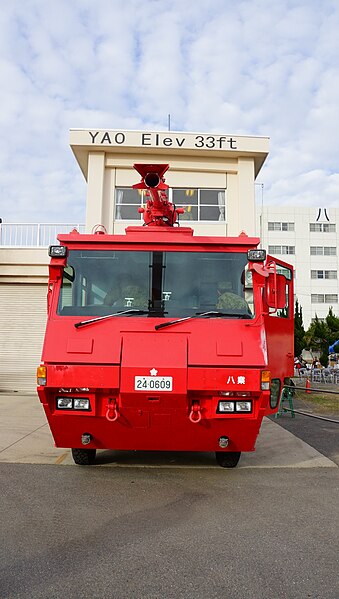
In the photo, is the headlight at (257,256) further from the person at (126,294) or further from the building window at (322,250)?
the building window at (322,250)

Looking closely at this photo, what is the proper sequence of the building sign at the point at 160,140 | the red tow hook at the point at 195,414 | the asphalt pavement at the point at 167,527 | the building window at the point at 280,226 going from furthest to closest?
the building window at the point at 280,226, the building sign at the point at 160,140, the red tow hook at the point at 195,414, the asphalt pavement at the point at 167,527

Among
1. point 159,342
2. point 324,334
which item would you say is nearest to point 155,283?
point 159,342

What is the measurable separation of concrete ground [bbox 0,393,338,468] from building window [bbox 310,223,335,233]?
48.2m

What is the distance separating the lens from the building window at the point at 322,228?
54125 millimetres

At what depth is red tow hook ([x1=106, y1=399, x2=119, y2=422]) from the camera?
16.1 ft

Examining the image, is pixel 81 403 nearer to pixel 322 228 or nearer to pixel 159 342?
pixel 159 342

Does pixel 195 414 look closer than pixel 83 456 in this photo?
Yes

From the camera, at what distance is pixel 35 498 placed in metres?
4.90

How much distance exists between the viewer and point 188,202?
1603cm

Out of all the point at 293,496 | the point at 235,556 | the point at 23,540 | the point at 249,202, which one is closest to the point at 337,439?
the point at 293,496

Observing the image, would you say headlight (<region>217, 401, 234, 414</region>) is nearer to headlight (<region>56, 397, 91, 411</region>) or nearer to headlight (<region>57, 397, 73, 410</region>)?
headlight (<region>56, 397, 91, 411</region>)

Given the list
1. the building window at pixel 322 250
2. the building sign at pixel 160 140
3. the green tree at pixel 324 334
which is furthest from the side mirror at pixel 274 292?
the building window at pixel 322 250

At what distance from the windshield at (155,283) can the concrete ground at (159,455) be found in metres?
2.38

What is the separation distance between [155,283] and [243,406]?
5.48 feet
